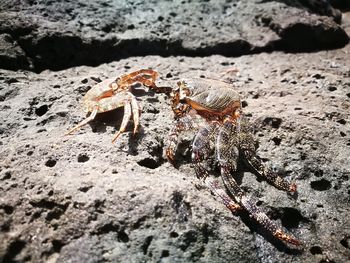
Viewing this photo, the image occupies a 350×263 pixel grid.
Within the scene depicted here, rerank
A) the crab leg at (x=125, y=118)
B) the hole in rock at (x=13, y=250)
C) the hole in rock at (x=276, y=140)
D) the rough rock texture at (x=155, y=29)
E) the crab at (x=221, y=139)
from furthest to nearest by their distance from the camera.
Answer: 1. the rough rock texture at (x=155, y=29)
2. the hole in rock at (x=276, y=140)
3. the crab leg at (x=125, y=118)
4. the crab at (x=221, y=139)
5. the hole in rock at (x=13, y=250)

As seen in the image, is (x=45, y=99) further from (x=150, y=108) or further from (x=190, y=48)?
(x=190, y=48)

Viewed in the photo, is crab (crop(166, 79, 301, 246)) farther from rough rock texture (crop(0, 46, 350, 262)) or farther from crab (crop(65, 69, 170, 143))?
crab (crop(65, 69, 170, 143))

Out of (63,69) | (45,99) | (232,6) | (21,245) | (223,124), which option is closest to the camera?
(21,245)

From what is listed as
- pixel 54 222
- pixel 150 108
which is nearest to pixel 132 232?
pixel 54 222

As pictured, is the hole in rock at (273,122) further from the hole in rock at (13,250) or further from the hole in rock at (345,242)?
the hole in rock at (13,250)

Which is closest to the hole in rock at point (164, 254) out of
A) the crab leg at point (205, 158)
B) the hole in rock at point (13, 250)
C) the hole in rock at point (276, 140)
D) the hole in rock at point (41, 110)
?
the crab leg at point (205, 158)

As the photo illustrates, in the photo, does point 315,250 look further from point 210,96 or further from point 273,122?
point 210,96

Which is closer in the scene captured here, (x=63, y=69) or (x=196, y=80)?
(x=196, y=80)
